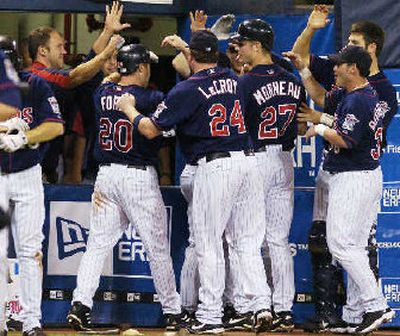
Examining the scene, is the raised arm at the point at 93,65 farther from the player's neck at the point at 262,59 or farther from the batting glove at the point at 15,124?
the batting glove at the point at 15,124

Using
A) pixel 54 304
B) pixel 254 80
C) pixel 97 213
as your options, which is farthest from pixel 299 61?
pixel 54 304

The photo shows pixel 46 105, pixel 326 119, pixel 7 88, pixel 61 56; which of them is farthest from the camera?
pixel 61 56

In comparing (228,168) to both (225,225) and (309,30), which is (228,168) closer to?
(225,225)

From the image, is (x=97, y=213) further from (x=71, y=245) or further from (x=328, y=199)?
(x=328, y=199)

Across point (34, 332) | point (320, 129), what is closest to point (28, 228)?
point (34, 332)

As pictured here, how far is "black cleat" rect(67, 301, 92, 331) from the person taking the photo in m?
10.2

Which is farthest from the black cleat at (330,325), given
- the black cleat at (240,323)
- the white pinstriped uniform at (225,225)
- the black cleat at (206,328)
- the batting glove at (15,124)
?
the batting glove at (15,124)

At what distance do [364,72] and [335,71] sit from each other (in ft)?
0.91

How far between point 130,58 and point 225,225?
4.98ft

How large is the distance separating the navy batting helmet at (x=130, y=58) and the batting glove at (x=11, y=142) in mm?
1416

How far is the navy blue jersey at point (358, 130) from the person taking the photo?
32.2 ft

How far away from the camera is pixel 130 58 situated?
404 inches

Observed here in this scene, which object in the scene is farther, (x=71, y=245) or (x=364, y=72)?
(x=71, y=245)

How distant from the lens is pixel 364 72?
32.6 feet
